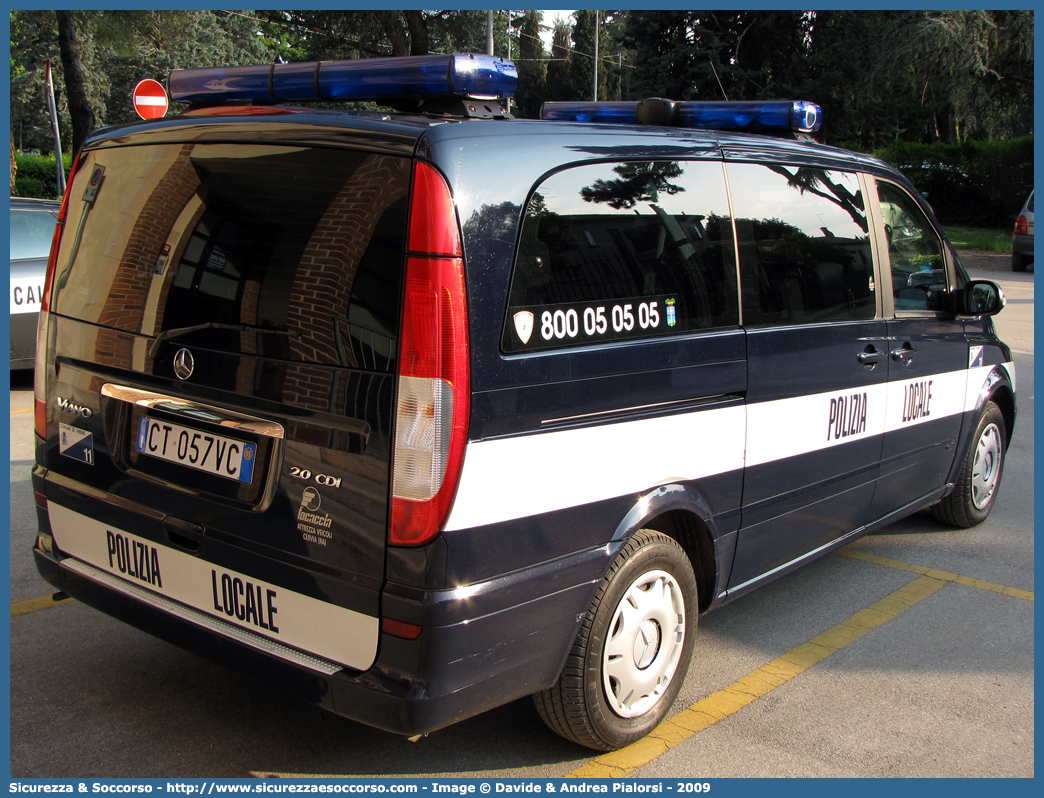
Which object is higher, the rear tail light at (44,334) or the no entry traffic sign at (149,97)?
the no entry traffic sign at (149,97)

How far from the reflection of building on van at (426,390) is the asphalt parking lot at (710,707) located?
296 millimetres

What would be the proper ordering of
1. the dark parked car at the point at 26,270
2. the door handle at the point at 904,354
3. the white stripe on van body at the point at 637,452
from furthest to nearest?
1. the dark parked car at the point at 26,270
2. the door handle at the point at 904,354
3. the white stripe on van body at the point at 637,452

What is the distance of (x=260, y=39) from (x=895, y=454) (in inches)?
2112

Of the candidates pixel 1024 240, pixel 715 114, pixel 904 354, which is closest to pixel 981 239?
pixel 1024 240

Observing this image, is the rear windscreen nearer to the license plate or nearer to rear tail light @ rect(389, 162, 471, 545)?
rear tail light @ rect(389, 162, 471, 545)

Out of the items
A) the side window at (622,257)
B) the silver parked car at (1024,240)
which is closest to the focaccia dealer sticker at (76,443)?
the side window at (622,257)

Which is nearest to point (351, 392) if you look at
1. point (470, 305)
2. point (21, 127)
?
point (470, 305)

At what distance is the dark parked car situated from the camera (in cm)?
815

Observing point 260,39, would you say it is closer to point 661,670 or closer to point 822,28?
point 822,28

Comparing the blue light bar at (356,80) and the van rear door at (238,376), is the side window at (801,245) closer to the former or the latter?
the blue light bar at (356,80)

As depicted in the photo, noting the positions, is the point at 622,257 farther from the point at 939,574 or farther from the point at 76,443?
the point at 939,574

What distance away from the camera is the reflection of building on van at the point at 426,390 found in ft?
7.70

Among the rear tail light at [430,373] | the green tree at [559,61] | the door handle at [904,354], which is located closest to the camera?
the rear tail light at [430,373]

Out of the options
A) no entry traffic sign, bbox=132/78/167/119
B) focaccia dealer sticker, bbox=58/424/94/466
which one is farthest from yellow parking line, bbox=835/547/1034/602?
no entry traffic sign, bbox=132/78/167/119
